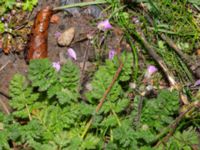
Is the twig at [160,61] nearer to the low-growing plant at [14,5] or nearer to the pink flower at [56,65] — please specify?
the pink flower at [56,65]

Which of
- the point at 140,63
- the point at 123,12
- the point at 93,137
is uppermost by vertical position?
the point at 123,12

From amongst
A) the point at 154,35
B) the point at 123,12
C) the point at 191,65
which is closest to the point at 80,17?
the point at 123,12

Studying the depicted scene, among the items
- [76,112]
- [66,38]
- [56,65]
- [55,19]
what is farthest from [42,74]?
[55,19]

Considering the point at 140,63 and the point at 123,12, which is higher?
the point at 123,12

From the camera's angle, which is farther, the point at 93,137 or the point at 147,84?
the point at 147,84

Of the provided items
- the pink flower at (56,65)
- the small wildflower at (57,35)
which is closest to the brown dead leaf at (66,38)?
the small wildflower at (57,35)

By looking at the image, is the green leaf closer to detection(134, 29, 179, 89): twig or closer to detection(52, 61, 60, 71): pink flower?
detection(52, 61, 60, 71): pink flower

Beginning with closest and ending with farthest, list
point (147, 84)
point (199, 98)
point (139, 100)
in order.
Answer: point (139, 100) → point (199, 98) → point (147, 84)

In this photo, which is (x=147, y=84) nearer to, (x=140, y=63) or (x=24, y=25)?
(x=140, y=63)
